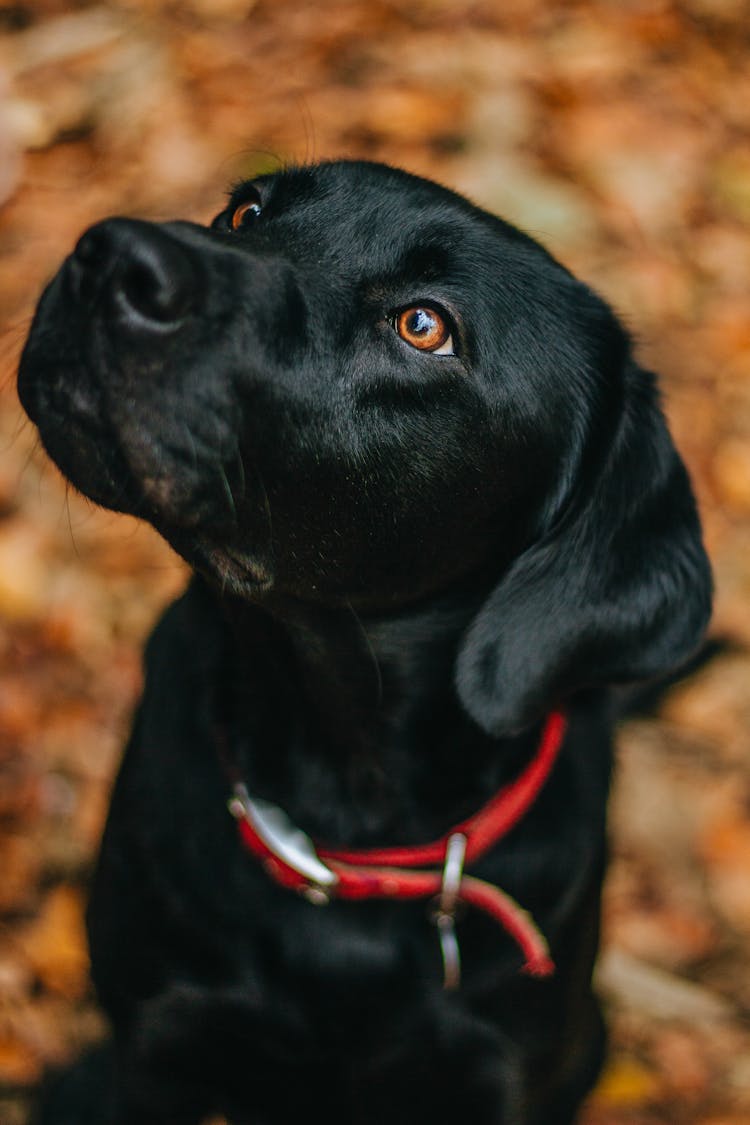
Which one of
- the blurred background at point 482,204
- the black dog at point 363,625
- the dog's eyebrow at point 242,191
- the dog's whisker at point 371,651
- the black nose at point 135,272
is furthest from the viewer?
the blurred background at point 482,204

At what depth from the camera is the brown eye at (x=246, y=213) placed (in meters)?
2.04

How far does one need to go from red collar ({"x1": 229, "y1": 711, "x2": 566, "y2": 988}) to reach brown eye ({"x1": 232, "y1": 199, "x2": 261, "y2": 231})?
0.92 metres

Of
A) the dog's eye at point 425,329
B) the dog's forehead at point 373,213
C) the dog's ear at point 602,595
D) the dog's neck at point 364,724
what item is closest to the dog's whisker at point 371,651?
the dog's neck at point 364,724

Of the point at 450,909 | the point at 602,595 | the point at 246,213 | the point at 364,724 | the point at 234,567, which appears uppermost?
the point at 246,213

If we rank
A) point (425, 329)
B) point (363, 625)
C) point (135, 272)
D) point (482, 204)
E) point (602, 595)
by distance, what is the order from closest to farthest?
point (135, 272) < point (425, 329) < point (602, 595) < point (363, 625) < point (482, 204)

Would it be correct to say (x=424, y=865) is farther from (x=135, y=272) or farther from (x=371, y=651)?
(x=135, y=272)

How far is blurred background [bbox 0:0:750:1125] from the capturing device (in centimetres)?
274

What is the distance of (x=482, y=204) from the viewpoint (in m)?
3.80

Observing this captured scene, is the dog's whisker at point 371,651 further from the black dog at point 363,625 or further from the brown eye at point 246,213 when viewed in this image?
the brown eye at point 246,213

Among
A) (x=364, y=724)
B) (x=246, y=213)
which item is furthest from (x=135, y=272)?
(x=364, y=724)

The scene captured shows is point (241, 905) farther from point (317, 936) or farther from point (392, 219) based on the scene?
point (392, 219)

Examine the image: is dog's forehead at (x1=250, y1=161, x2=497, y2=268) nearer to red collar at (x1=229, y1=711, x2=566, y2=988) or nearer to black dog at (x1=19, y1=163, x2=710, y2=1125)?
black dog at (x1=19, y1=163, x2=710, y2=1125)

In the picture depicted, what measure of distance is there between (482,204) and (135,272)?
2.49 m

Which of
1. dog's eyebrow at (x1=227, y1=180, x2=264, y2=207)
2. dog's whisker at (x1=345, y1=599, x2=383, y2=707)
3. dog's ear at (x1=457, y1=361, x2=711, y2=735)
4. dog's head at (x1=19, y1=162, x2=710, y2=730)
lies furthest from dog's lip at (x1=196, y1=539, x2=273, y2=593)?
dog's eyebrow at (x1=227, y1=180, x2=264, y2=207)
